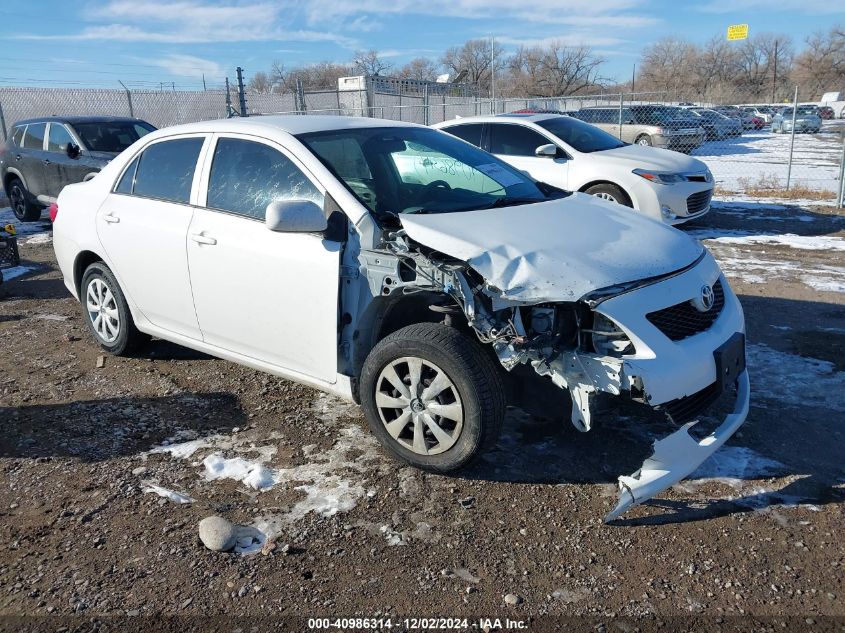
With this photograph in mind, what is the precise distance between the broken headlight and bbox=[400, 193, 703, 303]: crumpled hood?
17 centimetres

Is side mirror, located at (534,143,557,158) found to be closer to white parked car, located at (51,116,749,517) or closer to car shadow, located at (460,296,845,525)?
white parked car, located at (51,116,749,517)

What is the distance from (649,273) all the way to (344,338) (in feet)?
5.22

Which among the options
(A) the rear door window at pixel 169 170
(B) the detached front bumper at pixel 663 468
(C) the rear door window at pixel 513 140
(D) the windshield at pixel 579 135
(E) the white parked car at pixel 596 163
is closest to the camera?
(B) the detached front bumper at pixel 663 468

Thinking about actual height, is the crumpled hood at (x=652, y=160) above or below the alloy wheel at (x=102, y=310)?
above

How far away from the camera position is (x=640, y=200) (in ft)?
29.3

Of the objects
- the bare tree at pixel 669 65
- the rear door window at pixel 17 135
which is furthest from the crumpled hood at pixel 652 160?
the bare tree at pixel 669 65

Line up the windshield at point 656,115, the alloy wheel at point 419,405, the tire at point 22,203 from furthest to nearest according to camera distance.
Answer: the windshield at point 656,115
the tire at point 22,203
the alloy wheel at point 419,405

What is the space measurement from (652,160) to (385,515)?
7.60 metres

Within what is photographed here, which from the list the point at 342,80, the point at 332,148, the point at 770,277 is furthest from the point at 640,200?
the point at 342,80

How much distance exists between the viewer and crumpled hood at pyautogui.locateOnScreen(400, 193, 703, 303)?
121 inches

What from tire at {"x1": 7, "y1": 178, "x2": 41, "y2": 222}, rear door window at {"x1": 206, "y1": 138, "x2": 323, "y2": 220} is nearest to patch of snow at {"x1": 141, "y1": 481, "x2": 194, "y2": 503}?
rear door window at {"x1": 206, "y1": 138, "x2": 323, "y2": 220}

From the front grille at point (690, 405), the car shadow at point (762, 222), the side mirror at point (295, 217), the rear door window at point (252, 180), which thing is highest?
the rear door window at point (252, 180)

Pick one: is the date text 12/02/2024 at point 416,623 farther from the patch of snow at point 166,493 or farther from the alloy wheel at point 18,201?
the alloy wheel at point 18,201

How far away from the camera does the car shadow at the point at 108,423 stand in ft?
12.7
